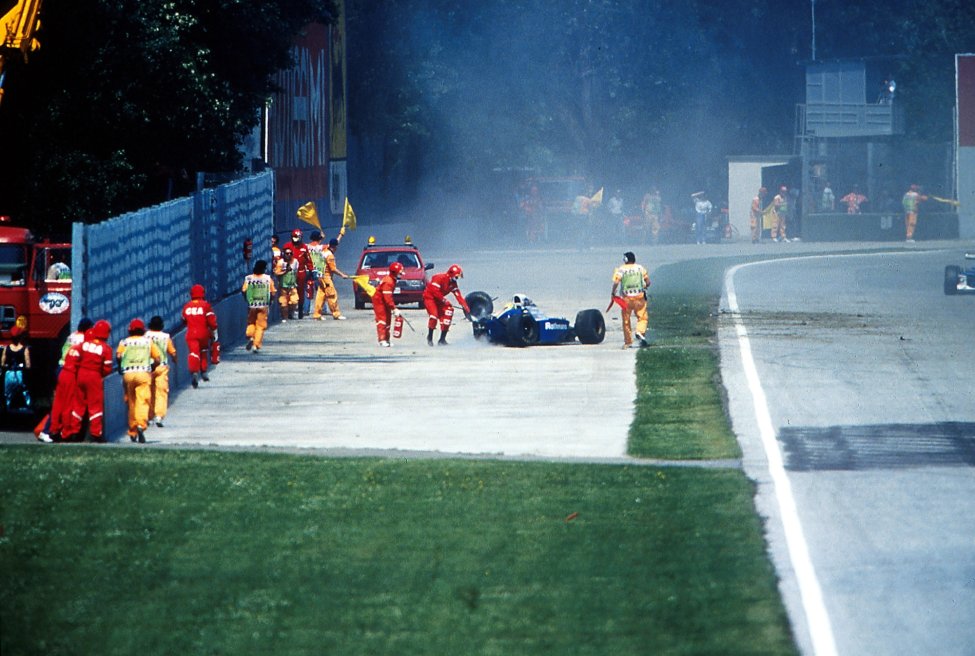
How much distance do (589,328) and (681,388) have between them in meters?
6.05

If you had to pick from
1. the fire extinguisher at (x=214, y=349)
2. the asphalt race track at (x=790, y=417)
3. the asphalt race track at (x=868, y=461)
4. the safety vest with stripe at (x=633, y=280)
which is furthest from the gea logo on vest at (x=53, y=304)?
the safety vest with stripe at (x=633, y=280)

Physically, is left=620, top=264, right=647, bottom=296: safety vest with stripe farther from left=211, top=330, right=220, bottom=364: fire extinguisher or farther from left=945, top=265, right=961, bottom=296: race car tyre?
left=945, top=265, right=961, bottom=296: race car tyre

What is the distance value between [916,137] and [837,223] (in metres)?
17.9

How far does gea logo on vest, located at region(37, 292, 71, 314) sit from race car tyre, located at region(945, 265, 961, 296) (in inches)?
884

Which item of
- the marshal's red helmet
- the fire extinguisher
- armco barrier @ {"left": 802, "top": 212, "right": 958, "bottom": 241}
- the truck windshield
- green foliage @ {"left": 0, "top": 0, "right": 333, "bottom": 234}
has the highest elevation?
green foliage @ {"left": 0, "top": 0, "right": 333, "bottom": 234}

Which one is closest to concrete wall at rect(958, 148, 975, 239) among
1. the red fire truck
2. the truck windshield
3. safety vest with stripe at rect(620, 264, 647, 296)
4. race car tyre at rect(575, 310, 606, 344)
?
race car tyre at rect(575, 310, 606, 344)

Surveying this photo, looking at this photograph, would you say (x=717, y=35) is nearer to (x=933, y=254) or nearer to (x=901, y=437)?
(x=933, y=254)

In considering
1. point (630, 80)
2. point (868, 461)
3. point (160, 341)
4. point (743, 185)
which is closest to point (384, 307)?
point (160, 341)

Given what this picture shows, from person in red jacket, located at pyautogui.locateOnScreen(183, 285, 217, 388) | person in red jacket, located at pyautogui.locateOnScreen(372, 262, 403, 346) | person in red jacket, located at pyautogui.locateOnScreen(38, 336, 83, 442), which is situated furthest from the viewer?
person in red jacket, located at pyautogui.locateOnScreen(372, 262, 403, 346)

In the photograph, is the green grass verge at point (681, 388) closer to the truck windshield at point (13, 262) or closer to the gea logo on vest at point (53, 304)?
the gea logo on vest at point (53, 304)

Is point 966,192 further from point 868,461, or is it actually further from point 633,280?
point 868,461

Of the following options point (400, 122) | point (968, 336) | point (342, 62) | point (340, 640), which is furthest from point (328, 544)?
point (400, 122)

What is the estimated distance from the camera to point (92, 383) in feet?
60.2

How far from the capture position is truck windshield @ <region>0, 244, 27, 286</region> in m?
22.6
